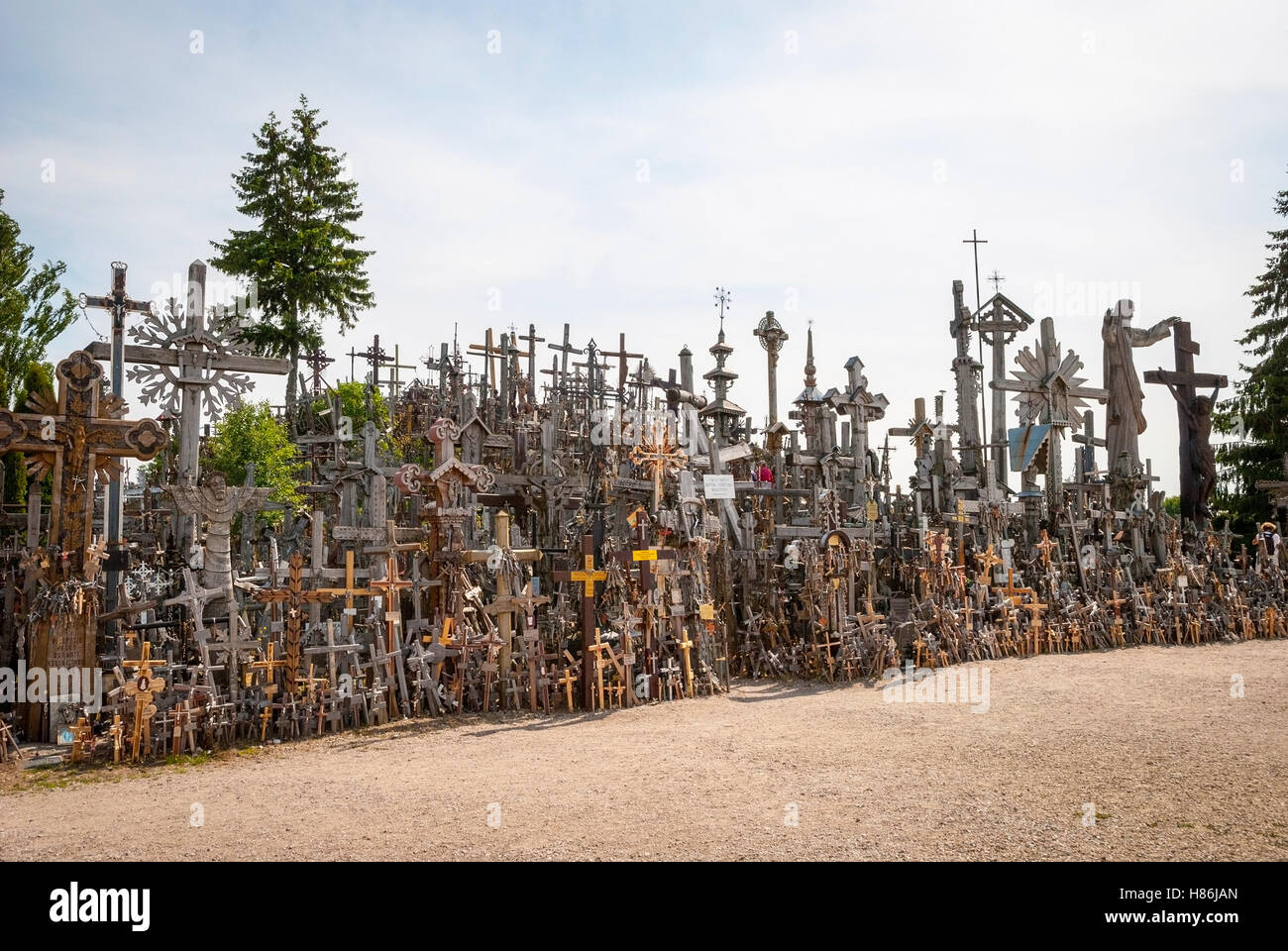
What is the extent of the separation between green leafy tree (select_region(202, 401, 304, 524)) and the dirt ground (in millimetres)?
15178

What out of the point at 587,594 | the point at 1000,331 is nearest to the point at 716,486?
the point at 587,594

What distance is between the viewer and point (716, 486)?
14.6 m

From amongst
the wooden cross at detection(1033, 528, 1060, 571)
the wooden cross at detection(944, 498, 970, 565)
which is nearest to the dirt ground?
the wooden cross at detection(944, 498, 970, 565)

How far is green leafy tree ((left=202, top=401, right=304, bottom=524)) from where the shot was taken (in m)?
24.0

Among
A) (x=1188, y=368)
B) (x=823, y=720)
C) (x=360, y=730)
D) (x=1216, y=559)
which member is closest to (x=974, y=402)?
(x=1188, y=368)

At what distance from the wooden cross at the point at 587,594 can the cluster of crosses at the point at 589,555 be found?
0.03m

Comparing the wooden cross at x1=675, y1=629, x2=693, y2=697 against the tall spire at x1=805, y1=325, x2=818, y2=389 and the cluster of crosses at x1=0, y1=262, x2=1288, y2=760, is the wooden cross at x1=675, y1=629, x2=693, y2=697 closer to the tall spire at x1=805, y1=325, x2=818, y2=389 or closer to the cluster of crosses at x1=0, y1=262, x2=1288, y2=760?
the cluster of crosses at x1=0, y1=262, x2=1288, y2=760

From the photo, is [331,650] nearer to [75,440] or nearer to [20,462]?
[75,440]

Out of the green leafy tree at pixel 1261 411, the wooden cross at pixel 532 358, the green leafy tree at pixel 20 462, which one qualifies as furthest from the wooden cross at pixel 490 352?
the green leafy tree at pixel 1261 411

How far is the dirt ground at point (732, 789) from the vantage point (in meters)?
6.32

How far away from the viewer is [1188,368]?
22828 millimetres

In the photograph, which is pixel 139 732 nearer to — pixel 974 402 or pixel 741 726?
pixel 741 726

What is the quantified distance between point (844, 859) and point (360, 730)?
255 inches

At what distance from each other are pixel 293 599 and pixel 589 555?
12.4ft
